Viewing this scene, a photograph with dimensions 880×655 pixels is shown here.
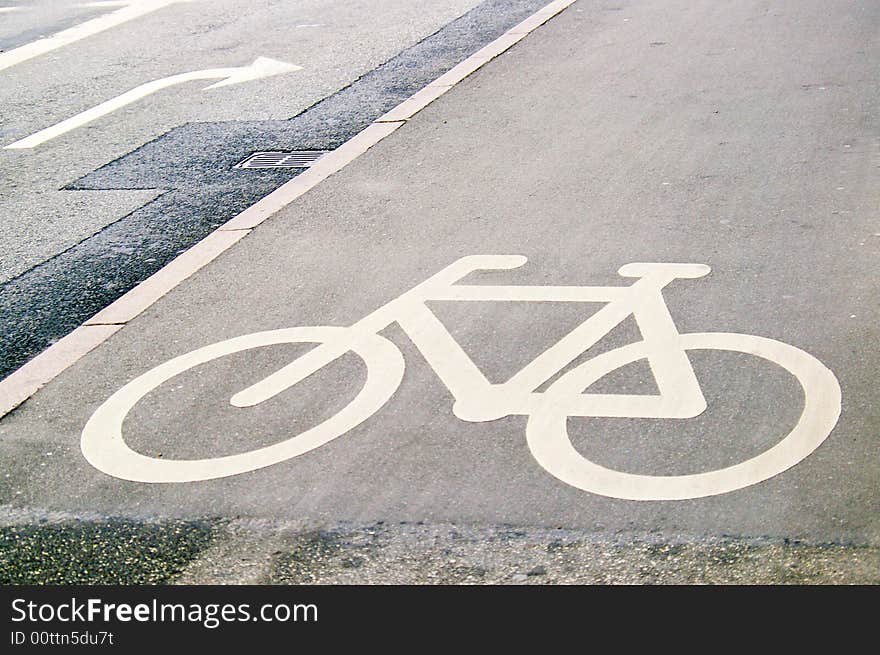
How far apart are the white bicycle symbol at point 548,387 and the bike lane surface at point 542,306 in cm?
6

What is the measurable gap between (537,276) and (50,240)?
10.9ft

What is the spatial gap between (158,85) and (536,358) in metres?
8.07

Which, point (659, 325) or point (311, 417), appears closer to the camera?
point (311, 417)

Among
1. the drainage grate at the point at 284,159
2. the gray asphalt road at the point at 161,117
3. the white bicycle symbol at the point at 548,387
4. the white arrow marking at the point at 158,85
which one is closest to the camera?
the white bicycle symbol at the point at 548,387

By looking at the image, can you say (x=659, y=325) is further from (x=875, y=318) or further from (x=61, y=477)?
(x=61, y=477)

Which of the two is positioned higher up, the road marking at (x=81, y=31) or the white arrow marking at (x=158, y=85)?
the road marking at (x=81, y=31)

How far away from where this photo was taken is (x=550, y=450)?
4629mm

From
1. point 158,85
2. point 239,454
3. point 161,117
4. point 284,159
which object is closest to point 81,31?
point 158,85

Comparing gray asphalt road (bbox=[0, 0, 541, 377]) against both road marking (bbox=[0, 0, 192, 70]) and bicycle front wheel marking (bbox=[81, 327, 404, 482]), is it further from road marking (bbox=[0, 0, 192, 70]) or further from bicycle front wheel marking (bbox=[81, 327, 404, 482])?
bicycle front wheel marking (bbox=[81, 327, 404, 482])

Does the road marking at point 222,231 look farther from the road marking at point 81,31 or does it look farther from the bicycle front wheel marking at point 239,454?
the road marking at point 81,31

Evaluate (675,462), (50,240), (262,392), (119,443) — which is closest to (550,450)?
(675,462)

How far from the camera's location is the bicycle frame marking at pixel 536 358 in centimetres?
495

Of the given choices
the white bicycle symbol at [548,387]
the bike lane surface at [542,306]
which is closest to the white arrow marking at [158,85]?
the bike lane surface at [542,306]

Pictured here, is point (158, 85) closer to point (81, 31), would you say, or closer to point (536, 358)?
point (81, 31)
